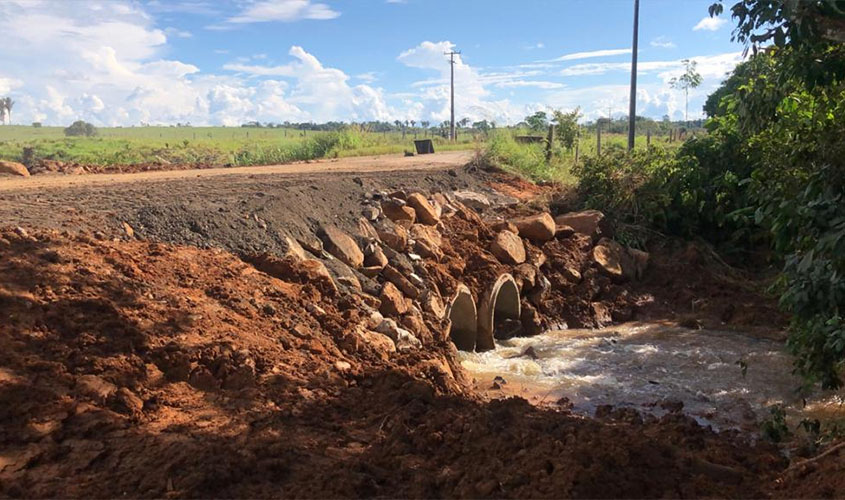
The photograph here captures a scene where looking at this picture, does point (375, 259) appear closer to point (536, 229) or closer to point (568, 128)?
point (536, 229)

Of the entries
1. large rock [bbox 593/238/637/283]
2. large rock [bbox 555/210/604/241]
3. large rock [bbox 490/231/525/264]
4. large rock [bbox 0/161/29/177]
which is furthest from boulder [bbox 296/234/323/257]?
large rock [bbox 0/161/29/177]

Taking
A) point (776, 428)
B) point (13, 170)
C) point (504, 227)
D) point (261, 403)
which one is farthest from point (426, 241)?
point (13, 170)

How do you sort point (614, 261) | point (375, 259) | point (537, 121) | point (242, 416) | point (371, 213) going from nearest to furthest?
point (242, 416), point (375, 259), point (371, 213), point (614, 261), point (537, 121)

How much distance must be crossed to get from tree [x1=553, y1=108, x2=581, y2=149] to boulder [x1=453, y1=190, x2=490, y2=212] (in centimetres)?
748

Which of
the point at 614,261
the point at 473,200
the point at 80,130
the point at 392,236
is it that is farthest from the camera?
the point at 80,130

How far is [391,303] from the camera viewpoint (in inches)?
313

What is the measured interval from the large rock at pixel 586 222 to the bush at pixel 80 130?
62344 mm

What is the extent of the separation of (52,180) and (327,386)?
8.07 m

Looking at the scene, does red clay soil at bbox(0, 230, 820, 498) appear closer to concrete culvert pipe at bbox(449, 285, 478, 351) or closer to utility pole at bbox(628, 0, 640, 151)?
concrete culvert pipe at bbox(449, 285, 478, 351)

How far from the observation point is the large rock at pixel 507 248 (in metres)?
10.6

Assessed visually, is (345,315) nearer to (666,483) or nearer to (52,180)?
(666,483)

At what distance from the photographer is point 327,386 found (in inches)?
210

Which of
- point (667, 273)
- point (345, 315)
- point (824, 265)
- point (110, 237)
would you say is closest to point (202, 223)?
point (110, 237)

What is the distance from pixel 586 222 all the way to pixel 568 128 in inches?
310
